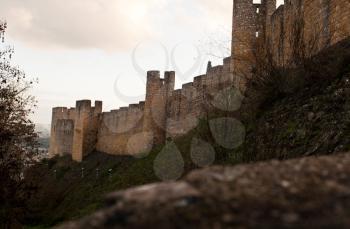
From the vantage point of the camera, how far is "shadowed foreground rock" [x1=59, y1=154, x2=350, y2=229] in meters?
2.70

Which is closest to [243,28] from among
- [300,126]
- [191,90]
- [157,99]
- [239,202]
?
[191,90]

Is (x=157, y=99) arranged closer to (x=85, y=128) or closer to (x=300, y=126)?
(x=85, y=128)

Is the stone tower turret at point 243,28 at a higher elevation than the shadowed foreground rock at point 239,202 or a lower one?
higher

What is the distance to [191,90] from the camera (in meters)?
27.4

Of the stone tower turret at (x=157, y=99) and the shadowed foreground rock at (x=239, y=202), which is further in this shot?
the stone tower turret at (x=157, y=99)

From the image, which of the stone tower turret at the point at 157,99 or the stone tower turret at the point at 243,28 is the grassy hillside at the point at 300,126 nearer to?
the stone tower turret at the point at 243,28

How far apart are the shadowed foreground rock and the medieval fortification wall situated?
8637 millimetres

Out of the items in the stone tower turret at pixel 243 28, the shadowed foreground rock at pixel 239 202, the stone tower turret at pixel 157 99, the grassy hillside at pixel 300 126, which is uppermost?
the stone tower turret at pixel 243 28

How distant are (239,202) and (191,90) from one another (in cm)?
2462

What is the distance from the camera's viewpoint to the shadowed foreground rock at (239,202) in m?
2.70

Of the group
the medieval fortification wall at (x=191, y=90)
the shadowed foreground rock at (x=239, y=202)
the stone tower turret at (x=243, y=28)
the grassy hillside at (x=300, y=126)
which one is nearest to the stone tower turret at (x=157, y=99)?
the medieval fortification wall at (x=191, y=90)

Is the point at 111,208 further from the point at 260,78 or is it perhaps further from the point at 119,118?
the point at 119,118

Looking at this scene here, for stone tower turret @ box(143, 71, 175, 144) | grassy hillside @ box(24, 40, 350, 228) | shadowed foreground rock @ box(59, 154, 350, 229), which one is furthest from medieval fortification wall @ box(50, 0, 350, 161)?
shadowed foreground rock @ box(59, 154, 350, 229)

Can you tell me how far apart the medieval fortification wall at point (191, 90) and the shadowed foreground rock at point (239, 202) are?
8.64m
